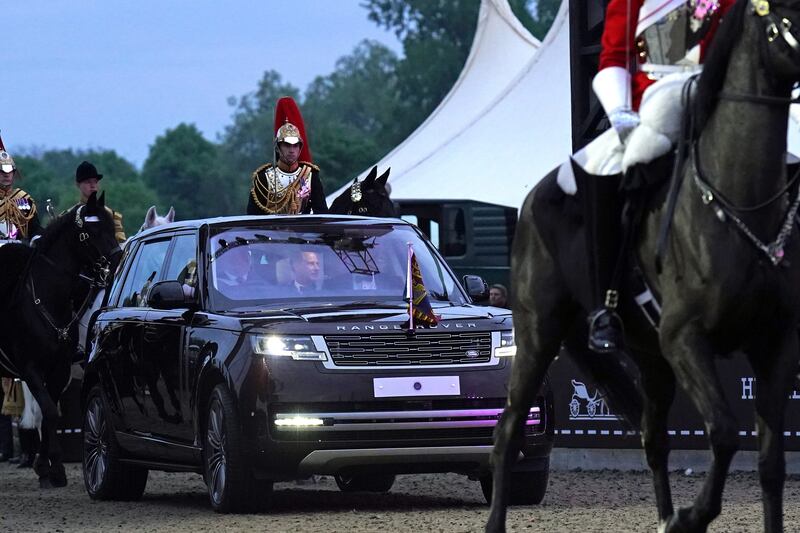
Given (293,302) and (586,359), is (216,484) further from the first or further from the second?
(586,359)

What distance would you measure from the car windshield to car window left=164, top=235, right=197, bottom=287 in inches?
9.4

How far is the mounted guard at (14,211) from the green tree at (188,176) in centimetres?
12210

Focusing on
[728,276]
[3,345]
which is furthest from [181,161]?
[728,276]

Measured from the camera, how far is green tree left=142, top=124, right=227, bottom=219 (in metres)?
150

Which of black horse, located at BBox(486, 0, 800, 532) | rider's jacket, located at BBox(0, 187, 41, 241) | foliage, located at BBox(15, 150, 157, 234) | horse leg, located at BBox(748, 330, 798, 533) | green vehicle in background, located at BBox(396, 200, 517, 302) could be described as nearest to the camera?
black horse, located at BBox(486, 0, 800, 532)

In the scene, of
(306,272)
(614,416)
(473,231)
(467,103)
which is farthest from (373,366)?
(467,103)

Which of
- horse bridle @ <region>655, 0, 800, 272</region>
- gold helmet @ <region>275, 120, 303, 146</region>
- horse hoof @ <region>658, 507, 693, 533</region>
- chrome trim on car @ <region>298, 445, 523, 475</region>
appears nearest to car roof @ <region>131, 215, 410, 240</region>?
chrome trim on car @ <region>298, 445, 523, 475</region>

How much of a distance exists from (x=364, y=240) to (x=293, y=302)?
2.69 feet

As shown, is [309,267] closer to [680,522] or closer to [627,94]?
[627,94]

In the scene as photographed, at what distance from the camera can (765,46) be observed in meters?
8.48

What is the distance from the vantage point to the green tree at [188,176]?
15000cm

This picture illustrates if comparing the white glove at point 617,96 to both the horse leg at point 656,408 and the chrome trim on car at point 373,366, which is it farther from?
the chrome trim on car at point 373,366

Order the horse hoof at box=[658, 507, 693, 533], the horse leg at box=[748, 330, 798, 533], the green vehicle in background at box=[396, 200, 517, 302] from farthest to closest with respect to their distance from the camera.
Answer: the green vehicle in background at box=[396, 200, 517, 302] → the horse leg at box=[748, 330, 798, 533] → the horse hoof at box=[658, 507, 693, 533]

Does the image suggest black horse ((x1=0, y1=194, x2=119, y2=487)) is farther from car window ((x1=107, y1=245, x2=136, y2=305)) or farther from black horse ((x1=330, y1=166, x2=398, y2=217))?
black horse ((x1=330, y1=166, x2=398, y2=217))
